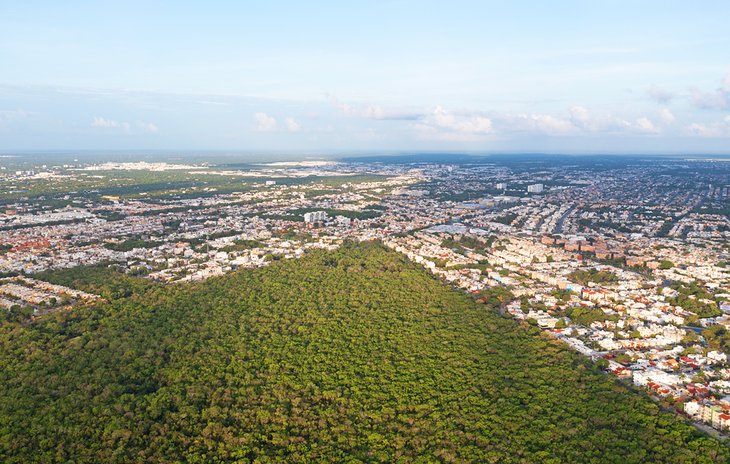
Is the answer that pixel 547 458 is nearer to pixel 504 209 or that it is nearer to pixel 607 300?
pixel 607 300

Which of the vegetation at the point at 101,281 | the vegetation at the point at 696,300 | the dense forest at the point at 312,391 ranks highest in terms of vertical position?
the vegetation at the point at 101,281

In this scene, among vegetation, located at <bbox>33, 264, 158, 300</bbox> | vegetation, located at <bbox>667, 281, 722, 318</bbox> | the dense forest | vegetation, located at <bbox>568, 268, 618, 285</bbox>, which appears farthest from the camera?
vegetation, located at <bbox>568, 268, 618, 285</bbox>

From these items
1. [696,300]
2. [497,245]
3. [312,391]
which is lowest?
[312,391]

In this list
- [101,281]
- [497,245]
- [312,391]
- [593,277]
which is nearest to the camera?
[312,391]

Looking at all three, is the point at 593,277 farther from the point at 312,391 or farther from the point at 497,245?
the point at 312,391

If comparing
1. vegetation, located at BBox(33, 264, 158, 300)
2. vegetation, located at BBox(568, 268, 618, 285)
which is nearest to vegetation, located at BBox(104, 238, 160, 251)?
vegetation, located at BBox(33, 264, 158, 300)

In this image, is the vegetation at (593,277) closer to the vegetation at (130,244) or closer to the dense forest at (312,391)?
the dense forest at (312,391)

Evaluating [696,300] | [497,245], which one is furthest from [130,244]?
[696,300]

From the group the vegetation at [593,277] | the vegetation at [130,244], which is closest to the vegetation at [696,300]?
the vegetation at [593,277]

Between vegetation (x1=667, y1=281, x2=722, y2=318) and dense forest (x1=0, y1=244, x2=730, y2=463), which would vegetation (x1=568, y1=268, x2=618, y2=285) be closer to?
vegetation (x1=667, y1=281, x2=722, y2=318)
